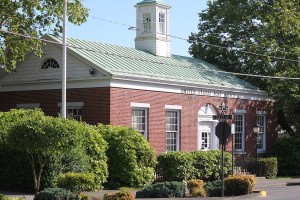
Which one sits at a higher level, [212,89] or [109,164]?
[212,89]

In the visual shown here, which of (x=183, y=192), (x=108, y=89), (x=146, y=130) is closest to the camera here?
(x=183, y=192)

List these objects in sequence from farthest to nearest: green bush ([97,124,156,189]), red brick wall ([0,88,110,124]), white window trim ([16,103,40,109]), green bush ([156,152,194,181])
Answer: white window trim ([16,103,40,109]) → red brick wall ([0,88,110,124]) → green bush ([156,152,194,181]) → green bush ([97,124,156,189])

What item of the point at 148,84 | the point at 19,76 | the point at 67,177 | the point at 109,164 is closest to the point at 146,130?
the point at 148,84

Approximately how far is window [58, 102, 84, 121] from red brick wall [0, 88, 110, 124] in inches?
7.6

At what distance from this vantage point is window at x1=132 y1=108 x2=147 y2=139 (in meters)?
30.3

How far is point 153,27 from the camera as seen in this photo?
118ft

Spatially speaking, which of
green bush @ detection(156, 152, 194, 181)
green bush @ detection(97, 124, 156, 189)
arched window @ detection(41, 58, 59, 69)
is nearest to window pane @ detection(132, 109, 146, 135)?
green bush @ detection(156, 152, 194, 181)

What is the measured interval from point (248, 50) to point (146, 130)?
464 inches

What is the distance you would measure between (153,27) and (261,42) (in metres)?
7.01

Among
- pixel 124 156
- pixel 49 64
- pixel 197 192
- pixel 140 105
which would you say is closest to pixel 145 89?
pixel 140 105

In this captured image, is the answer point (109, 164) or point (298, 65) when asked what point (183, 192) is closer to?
point (109, 164)

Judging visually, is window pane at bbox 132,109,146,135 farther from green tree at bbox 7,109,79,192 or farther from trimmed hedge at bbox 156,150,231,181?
green tree at bbox 7,109,79,192

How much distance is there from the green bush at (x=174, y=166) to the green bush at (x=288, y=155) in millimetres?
10589

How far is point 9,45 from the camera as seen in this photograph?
26.6 m
